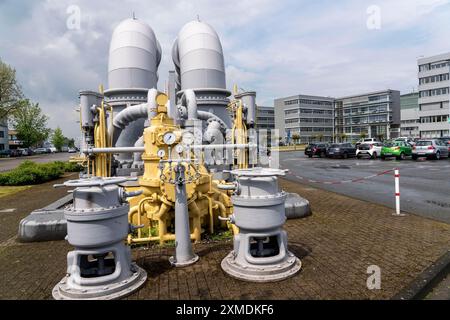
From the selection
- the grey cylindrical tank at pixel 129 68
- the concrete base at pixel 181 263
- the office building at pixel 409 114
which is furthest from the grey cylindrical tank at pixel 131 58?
the office building at pixel 409 114

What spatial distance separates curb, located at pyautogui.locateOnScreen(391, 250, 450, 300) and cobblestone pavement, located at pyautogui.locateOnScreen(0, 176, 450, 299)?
9 centimetres

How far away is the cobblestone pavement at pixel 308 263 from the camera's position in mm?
3734

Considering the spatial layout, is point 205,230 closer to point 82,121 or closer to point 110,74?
point 82,121

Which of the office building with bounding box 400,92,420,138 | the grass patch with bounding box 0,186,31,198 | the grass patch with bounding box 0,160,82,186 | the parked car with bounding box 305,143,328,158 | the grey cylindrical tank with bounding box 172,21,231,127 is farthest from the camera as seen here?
the office building with bounding box 400,92,420,138

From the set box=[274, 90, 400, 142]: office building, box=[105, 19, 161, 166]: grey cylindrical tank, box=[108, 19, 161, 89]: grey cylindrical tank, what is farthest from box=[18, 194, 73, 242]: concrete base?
box=[274, 90, 400, 142]: office building

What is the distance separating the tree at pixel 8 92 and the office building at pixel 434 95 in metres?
77.9

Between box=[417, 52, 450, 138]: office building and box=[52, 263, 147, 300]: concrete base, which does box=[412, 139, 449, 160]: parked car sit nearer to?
box=[52, 263, 147, 300]: concrete base

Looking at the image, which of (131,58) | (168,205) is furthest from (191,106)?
(131,58)

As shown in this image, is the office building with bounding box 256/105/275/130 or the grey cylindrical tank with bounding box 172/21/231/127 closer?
the grey cylindrical tank with bounding box 172/21/231/127

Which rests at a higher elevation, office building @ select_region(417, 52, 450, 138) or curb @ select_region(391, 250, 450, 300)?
office building @ select_region(417, 52, 450, 138)

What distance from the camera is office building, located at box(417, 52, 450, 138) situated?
64.6 meters

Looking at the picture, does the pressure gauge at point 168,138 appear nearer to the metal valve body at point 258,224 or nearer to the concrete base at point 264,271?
the metal valve body at point 258,224

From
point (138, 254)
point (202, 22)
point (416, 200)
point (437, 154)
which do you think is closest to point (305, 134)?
point (437, 154)
